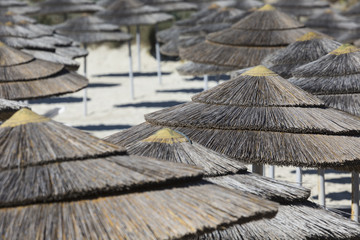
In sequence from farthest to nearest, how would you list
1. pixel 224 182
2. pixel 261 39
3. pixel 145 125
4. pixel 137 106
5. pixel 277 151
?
pixel 137 106 → pixel 261 39 → pixel 145 125 → pixel 277 151 → pixel 224 182

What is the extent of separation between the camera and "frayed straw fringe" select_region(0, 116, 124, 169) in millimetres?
4906

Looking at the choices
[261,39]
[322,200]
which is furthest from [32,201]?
[261,39]

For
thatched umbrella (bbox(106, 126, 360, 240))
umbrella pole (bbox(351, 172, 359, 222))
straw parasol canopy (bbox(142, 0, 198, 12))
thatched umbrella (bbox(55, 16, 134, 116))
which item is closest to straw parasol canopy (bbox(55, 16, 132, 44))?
thatched umbrella (bbox(55, 16, 134, 116))

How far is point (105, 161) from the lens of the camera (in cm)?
511

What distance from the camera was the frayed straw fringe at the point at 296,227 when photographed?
6098 millimetres

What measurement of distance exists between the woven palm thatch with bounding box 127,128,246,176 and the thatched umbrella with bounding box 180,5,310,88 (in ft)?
28.2

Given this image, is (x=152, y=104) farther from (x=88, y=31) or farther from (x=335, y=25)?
(x=335, y=25)

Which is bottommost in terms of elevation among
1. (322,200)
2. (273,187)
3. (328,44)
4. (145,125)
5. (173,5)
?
(322,200)

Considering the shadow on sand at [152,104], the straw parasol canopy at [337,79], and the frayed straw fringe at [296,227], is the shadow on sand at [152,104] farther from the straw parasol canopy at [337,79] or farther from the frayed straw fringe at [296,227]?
the frayed straw fringe at [296,227]

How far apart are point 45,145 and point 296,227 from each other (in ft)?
8.32

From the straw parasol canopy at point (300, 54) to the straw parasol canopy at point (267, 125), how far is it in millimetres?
3891

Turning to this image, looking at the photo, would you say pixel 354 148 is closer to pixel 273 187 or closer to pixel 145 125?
pixel 273 187

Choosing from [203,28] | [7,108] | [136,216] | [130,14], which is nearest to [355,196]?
[7,108]

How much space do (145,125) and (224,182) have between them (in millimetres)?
2410
